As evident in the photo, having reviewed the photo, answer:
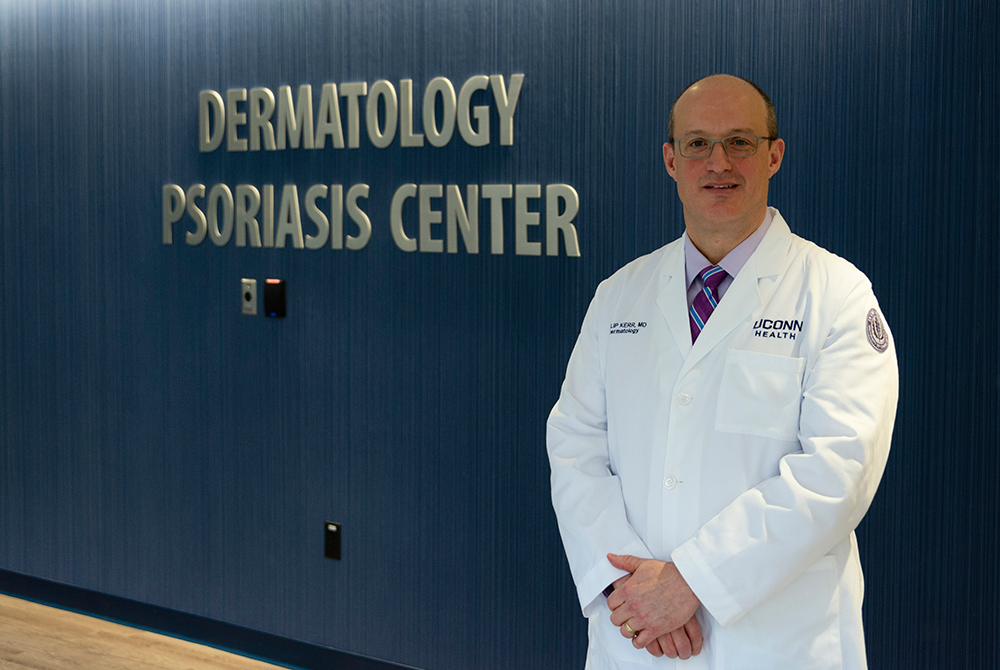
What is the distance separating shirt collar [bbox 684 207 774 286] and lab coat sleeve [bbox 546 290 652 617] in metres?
0.20

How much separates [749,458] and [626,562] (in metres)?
0.27

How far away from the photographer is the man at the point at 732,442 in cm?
154

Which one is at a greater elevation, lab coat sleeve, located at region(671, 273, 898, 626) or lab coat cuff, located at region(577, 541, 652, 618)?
lab coat sleeve, located at region(671, 273, 898, 626)

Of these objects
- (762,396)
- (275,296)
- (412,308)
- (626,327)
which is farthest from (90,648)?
(762,396)

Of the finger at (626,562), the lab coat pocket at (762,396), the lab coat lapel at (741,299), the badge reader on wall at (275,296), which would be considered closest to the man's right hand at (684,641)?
the finger at (626,562)

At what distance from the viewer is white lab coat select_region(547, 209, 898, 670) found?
1.53 meters

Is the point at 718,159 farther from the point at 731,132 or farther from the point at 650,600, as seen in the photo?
the point at 650,600

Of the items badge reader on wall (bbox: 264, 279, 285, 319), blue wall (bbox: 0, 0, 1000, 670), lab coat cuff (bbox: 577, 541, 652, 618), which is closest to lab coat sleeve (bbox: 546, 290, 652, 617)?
lab coat cuff (bbox: 577, 541, 652, 618)

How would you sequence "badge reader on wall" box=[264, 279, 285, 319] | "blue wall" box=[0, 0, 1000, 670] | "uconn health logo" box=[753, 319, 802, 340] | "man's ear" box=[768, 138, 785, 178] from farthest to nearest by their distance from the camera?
"badge reader on wall" box=[264, 279, 285, 319], "blue wall" box=[0, 0, 1000, 670], "man's ear" box=[768, 138, 785, 178], "uconn health logo" box=[753, 319, 802, 340]

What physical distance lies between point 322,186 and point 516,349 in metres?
0.83

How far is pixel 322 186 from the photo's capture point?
306 cm

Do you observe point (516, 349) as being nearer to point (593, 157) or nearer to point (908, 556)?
point (593, 157)

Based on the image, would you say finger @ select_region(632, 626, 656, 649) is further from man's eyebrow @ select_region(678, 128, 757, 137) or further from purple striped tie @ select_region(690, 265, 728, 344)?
man's eyebrow @ select_region(678, 128, 757, 137)

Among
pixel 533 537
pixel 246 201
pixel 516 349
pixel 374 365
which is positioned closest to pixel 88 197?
pixel 246 201
